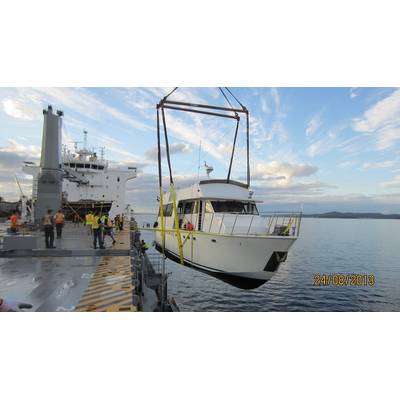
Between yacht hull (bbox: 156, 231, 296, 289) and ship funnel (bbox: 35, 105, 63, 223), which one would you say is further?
ship funnel (bbox: 35, 105, 63, 223)

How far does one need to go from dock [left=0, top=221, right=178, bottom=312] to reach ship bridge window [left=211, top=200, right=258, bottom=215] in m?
3.46

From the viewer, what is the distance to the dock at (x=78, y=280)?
4.36 m

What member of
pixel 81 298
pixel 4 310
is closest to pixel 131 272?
pixel 81 298

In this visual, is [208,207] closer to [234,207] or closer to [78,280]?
[234,207]

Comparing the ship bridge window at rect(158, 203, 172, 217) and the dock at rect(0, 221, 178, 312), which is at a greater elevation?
the ship bridge window at rect(158, 203, 172, 217)

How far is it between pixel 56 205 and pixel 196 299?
667 centimetres

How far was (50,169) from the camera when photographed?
35.7ft

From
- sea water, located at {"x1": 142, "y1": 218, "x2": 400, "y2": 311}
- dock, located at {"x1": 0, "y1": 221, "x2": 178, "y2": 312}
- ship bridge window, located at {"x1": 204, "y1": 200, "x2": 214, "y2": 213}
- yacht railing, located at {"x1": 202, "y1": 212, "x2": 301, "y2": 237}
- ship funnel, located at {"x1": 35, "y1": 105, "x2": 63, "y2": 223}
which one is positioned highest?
ship funnel, located at {"x1": 35, "y1": 105, "x2": 63, "y2": 223}

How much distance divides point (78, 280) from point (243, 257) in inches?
187

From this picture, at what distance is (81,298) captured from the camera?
4.50 meters

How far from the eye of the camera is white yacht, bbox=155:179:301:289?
8109 mm

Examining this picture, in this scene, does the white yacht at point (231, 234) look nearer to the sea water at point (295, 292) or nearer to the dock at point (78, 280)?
the sea water at point (295, 292)
